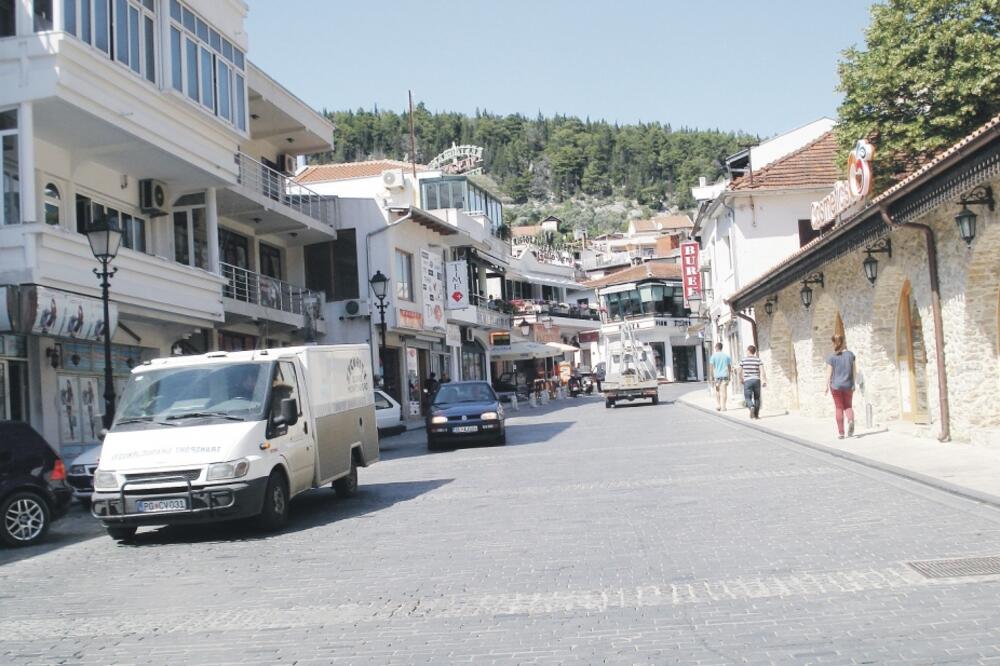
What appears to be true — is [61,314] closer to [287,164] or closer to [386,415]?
[386,415]

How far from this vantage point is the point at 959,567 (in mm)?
7316

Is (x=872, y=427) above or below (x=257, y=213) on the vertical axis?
below

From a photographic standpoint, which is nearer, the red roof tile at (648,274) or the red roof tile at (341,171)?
the red roof tile at (341,171)

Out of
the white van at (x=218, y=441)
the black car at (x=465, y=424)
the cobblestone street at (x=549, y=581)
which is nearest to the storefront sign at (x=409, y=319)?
the black car at (x=465, y=424)

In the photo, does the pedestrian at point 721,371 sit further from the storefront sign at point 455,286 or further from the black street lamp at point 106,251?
the black street lamp at point 106,251

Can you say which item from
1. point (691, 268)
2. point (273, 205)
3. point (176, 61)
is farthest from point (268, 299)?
point (691, 268)

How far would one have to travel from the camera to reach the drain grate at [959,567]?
7.11 m

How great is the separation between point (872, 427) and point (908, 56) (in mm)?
13088

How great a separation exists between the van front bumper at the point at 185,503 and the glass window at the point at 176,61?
43.0 feet

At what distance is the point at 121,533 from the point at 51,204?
36.6ft

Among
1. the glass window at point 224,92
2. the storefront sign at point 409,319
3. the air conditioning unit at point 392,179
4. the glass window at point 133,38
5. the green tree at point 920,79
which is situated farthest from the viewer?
the air conditioning unit at point 392,179

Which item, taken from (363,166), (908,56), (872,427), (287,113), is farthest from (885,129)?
(363,166)

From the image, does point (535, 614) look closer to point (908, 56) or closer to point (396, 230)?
point (908, 56)

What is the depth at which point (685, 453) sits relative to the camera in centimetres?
1809
